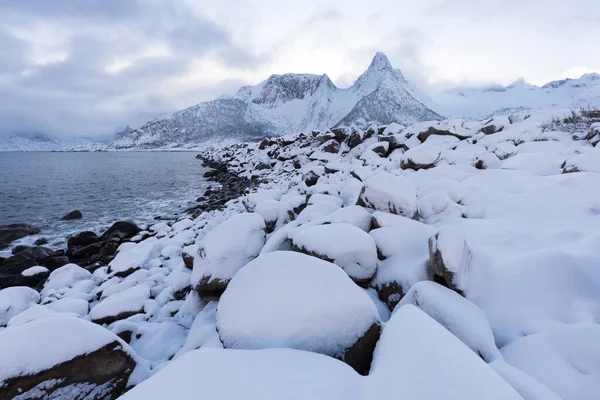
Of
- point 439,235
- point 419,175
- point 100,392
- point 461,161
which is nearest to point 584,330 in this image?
point 439,235

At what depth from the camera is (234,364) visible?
6.63 feet

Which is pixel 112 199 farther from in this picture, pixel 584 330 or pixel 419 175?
pixel 584 330

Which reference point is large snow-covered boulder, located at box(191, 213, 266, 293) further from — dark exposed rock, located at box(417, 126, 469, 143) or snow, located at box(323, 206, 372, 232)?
dark exposed rock, located at box(417, 126, 469, 143)

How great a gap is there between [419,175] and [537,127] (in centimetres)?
591

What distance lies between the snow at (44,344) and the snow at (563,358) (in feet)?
13.2

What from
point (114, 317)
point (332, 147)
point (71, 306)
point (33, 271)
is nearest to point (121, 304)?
point (114, 317)

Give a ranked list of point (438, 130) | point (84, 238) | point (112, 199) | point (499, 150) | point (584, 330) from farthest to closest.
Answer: point (112, 199), point (438, 130), point (84, 238), point (499, 150), point (584, 330)

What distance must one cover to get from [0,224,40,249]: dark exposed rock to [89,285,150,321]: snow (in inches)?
397

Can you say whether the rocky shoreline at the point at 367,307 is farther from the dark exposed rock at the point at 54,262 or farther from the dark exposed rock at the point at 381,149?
the dark exposed rock at the point at 381,149

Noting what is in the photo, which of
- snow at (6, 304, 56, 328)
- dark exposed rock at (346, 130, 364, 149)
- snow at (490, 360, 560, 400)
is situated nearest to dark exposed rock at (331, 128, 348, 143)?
dark exposed rock at (346, 130, 364, 149)

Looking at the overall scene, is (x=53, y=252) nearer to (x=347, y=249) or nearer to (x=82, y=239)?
(x=82, y=239)

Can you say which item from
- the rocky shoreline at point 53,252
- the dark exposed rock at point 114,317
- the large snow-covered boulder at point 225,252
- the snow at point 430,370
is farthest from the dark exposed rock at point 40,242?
the snow at point 430,370

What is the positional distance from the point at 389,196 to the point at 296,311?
3416 millimetres

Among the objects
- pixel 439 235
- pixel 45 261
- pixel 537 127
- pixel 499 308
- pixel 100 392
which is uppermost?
pixel 537 127
